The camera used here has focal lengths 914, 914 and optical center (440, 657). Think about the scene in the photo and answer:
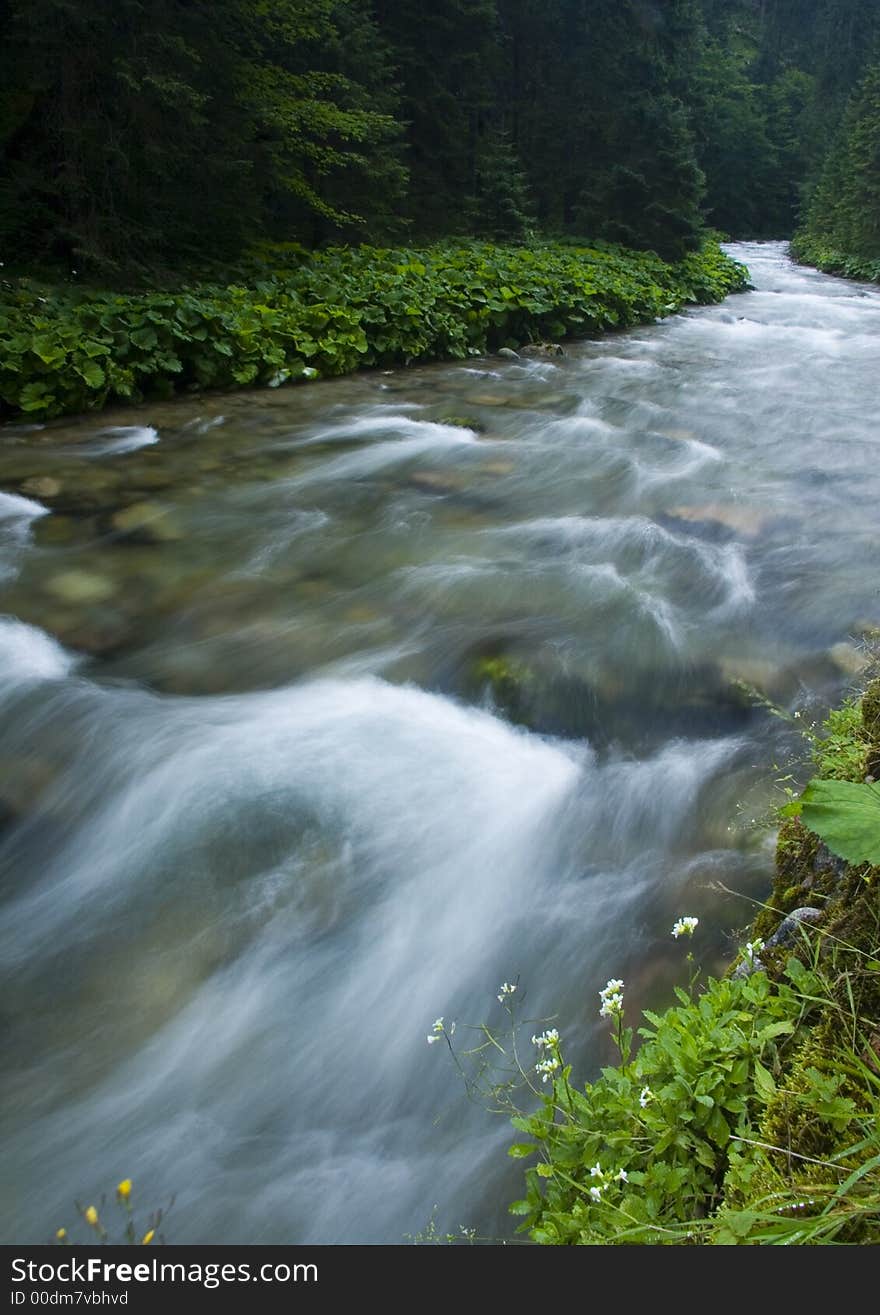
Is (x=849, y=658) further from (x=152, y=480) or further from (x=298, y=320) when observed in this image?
(x=298, y=320)

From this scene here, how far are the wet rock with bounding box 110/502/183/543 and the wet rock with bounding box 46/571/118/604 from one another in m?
0.53

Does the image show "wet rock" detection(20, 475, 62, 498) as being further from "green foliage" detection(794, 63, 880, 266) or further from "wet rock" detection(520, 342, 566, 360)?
"green foliage" detection(794, 63, 880, 266)

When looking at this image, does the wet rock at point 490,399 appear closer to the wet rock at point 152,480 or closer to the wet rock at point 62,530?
the wet rock at point 152,480

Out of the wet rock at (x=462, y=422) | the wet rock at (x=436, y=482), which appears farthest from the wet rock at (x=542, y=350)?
the wet rock at (x=436, y=482)

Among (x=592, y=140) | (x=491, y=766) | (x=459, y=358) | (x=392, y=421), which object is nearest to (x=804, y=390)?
(x=459, y=358)

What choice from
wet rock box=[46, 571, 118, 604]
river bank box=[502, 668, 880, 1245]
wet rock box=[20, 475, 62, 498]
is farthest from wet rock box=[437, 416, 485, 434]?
river bank box=[502, 668, 880, 1245]

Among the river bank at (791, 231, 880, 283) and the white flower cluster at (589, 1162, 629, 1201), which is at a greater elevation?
the river bank at (791, 231, 880, 283)

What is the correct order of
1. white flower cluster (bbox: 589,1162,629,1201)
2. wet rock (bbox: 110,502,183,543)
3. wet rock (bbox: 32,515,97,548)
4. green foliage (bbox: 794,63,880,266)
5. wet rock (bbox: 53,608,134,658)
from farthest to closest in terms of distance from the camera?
green foliage (bbox: 794,63,880,266), wet rock (bbox: 110,502,183,543), wet rock (bbox: 32,515,97,548), wet rock (bbox: 53,608,134,658), white flower cluster (bbox: 589,1162,629,1201)

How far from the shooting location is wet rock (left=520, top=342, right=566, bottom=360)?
1117 centimetres
